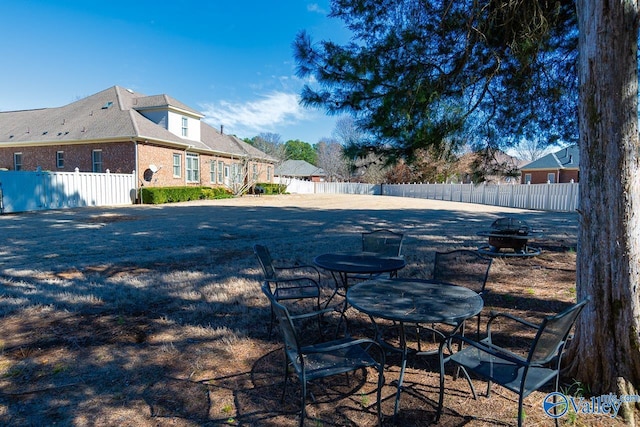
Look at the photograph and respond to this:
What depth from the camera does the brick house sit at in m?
20.0

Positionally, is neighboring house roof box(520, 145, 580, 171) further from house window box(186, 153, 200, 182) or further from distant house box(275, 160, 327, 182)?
distant house box(275, 160, 327, 182)

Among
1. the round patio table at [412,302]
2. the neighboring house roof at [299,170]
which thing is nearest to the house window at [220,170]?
the round patio table at [412,302]

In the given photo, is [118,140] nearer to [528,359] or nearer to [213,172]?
[213,172]

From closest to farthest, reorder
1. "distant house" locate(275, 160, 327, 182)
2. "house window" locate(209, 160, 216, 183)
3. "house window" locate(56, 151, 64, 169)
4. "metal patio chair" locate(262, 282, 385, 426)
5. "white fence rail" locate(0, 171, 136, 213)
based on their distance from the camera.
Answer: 1. "metal patio chair" locate(262, 282, 385, 426)
2. "white fence rail" locate(0, 171, 136, 213)
3. "house window" locate(56, 151, 64, 169)
4. "house window" locate(209, 160, 216, 183)
5. "distant house" locate(275, 160, 327, 182)

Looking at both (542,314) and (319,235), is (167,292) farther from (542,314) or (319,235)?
(319,235)

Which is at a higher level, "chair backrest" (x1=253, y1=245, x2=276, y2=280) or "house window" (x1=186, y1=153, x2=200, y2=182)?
"house window" (x1=186, y1=153, x2=200, y2=182)

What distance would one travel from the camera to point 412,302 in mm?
2803

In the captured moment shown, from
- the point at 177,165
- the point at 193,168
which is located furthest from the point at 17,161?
the point at 193,168

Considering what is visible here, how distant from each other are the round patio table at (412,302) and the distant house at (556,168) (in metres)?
32.6

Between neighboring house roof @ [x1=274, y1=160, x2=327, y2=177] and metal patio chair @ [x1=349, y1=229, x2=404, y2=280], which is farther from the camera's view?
neighboring house roof @ [x1=274, y1=160, x2=327, y2=177]

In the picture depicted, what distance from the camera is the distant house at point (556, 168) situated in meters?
30.1

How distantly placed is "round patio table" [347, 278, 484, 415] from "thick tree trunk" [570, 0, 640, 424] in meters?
0.85

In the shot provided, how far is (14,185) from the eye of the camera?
1473cm

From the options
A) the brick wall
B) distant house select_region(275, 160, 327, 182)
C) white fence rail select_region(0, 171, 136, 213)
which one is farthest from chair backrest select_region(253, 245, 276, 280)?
distant house select_region(275, 160, 327, 182)
